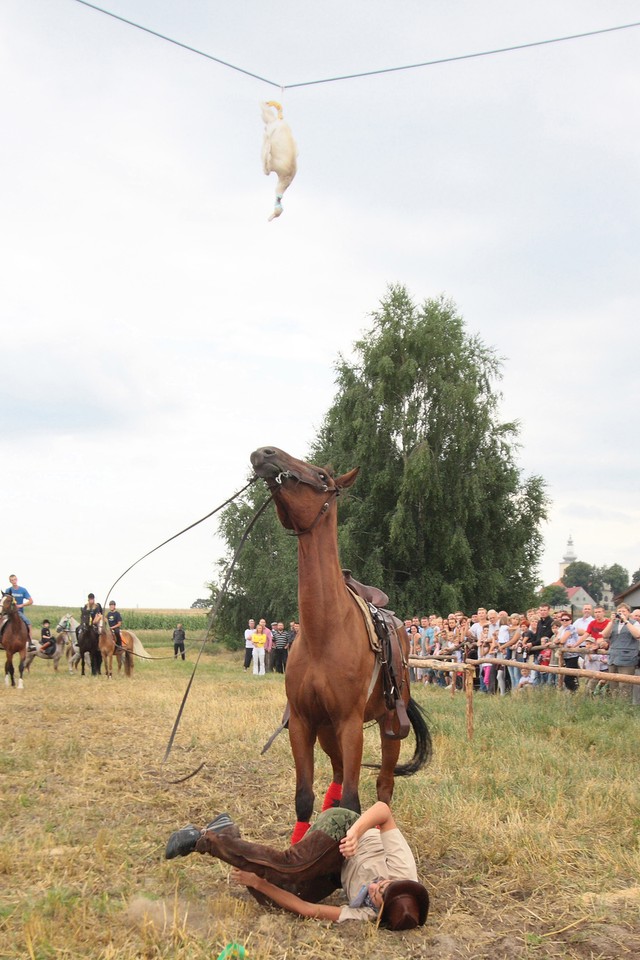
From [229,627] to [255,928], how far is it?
1537 inches

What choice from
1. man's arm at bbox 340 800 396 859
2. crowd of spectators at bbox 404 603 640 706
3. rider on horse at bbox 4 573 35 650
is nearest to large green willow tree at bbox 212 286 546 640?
crowd of spectators at bbox 404 603 640 706

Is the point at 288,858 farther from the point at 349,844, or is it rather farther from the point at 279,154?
the point at 279,154

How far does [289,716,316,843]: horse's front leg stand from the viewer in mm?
5406

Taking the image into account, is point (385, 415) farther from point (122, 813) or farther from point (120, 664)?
point (122, 813)

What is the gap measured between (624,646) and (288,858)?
863 cm

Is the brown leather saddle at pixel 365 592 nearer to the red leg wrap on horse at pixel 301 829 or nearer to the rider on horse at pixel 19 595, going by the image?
the red leg wrap on horse at pixel 301 829

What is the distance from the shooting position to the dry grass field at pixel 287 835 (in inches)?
169

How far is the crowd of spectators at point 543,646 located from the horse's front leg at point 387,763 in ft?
13.5

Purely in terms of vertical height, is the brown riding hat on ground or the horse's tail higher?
the horse's tail

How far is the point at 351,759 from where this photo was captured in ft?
17.4

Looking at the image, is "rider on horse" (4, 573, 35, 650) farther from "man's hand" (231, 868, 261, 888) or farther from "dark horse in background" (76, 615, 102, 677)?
"man's hand" (231, 868, 261, 888)

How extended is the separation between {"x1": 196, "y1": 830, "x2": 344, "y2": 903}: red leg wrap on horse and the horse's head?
1880mm

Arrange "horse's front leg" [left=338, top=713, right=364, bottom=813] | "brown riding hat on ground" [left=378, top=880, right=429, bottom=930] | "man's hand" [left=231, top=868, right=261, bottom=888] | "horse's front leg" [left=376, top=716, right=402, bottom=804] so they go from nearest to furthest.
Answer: "brown riding hat on ground" [left=378, top=880, right=429, bottom=930], "man's hand" [left=231, top=868, right=261, bottom=888], "horse's front leg" [left=338, top=713, right=364, bottom=813], "horse's front leg" [left=376, top=716, right=402, bottom=804]

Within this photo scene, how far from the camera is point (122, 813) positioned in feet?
22.6
